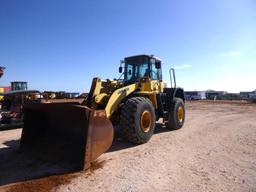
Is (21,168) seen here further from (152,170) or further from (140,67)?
(140,67)

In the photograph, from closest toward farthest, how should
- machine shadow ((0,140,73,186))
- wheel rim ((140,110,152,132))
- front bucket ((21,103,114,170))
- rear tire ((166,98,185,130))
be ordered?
machine shadow ((0,140,73,186)) < front bucket ((21,103,114,170)) < wheel rim ((140,110,152,132)) < rear tire ((166,98,185,130))

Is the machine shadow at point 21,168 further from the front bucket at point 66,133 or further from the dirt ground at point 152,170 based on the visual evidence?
the front bucket at point 66,133

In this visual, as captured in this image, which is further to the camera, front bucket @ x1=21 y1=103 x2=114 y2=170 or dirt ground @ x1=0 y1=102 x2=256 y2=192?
front bucket @ x1=21 y1=103 x2=114 y2=170

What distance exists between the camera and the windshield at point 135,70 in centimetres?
802

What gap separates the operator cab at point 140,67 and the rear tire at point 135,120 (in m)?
1.80

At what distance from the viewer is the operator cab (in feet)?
26.3

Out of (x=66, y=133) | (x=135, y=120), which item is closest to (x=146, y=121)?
(x=135, y=120)

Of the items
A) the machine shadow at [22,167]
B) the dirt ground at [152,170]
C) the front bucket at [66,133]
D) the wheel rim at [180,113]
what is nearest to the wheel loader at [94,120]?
the front bucket at [66,133]

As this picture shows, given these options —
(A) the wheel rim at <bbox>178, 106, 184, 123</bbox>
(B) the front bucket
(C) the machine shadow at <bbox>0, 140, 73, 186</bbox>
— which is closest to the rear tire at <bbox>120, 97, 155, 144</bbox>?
(B) the front bucket

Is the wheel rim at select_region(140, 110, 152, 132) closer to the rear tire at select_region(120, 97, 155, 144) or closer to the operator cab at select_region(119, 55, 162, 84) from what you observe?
the rear tire at select_region(120, 97, 155, 144)

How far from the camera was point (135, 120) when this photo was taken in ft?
19.4

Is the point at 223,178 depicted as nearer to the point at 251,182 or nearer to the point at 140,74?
the point at 251,182

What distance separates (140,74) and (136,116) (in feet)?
8.00

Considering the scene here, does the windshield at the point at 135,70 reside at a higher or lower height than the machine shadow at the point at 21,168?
higher
